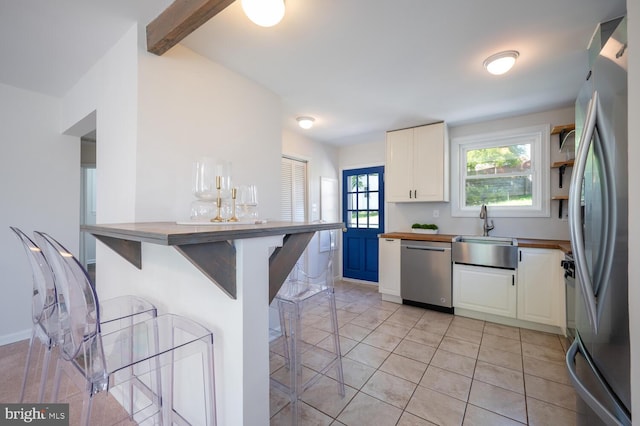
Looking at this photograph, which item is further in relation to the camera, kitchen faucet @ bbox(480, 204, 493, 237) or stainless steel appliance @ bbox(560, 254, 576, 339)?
kitchen faucet @ bbox(480, 204, 493, 237)

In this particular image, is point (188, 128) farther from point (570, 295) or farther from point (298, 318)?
point (570, 295)

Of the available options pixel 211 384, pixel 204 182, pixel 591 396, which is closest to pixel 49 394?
pixel 211 384

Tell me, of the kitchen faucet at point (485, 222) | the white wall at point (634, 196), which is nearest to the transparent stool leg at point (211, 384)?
the white wall at point (634, 196)

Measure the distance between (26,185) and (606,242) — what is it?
420 centimetres

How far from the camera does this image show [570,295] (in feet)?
7.47

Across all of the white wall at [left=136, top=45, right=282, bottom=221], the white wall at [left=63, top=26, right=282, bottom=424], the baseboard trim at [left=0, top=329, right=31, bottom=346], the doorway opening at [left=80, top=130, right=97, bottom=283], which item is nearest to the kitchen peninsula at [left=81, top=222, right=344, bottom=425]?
the white wall at [left=63, top=26, right=282, bottom=424]

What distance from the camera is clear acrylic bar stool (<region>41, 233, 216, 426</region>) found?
95cm

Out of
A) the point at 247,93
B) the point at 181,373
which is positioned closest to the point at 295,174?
the point at 247,93

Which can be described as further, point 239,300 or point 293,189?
point 293,189

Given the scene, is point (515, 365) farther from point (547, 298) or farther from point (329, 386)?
point (329, 386)

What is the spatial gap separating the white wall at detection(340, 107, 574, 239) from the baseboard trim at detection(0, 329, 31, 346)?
4401 millimetres

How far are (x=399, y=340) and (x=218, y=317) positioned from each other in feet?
6.54

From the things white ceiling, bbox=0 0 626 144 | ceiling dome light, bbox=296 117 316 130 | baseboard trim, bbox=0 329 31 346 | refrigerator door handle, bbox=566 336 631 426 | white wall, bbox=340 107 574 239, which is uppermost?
white ceiling, bbox=0 0 626 144

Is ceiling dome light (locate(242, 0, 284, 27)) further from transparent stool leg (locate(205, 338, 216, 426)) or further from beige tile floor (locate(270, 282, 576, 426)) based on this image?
beige tile floor (locate(270, 282, 576, 426))
